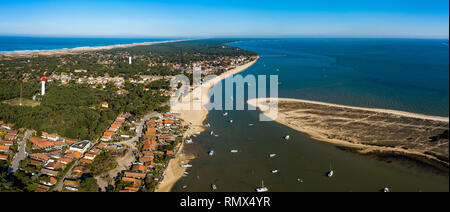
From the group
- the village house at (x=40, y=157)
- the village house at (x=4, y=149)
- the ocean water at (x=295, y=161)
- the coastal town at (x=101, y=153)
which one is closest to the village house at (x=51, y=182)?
the coastal town at (x=101, y=153)

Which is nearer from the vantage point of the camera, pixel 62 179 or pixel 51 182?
pixel 51 182

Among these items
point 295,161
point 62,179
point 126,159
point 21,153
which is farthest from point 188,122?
point 21,153

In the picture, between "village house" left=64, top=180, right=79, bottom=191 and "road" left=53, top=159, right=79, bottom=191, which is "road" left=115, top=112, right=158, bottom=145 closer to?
"road" left=53, top=159, right=79, bottom=191

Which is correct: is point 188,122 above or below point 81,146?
above

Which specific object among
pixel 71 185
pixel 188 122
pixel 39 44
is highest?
pixel 39 44

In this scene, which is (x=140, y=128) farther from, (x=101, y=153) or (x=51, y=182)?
(x=51, y=182)

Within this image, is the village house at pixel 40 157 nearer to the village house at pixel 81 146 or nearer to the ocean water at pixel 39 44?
the village house at pixel 81 146

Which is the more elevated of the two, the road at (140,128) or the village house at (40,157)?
the road at (140,128)
